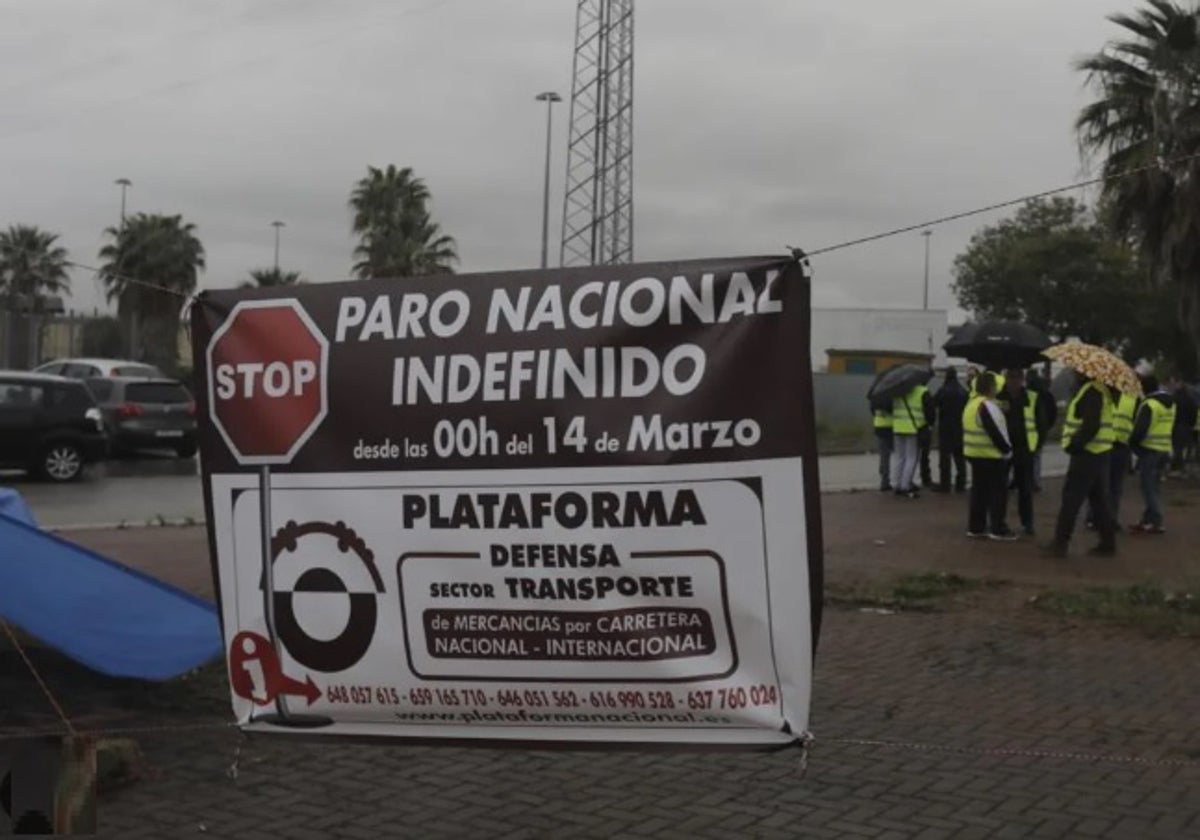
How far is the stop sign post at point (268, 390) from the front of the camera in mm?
3918

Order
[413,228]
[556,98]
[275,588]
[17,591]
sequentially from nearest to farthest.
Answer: [275,588] < [17,591] < [556,98] < [413,228]

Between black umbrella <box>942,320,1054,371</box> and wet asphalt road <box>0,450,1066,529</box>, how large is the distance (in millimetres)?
3366

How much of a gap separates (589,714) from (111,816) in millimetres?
2040

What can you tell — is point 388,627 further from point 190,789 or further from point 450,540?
point 190,789

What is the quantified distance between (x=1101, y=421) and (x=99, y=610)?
8.11 metres

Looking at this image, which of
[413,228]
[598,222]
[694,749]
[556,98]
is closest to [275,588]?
[694,749]

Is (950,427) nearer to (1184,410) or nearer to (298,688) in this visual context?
(1184,410)

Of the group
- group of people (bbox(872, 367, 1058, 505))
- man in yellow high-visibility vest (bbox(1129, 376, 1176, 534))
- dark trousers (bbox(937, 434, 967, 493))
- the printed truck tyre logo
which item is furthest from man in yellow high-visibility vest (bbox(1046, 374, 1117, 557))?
the printed truck tyre logo

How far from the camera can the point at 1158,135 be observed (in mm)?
20797

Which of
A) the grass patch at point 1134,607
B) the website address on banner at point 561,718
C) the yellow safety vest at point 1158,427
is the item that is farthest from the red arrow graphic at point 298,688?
the yellow safety vest at point 1158,427

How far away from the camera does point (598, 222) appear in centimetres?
2934

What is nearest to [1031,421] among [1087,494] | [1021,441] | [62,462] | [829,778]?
[1021,441]

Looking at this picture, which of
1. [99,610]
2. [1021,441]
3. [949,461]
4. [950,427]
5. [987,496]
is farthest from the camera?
[949,461]

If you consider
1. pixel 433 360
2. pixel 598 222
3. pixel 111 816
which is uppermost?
pixel 598 222
